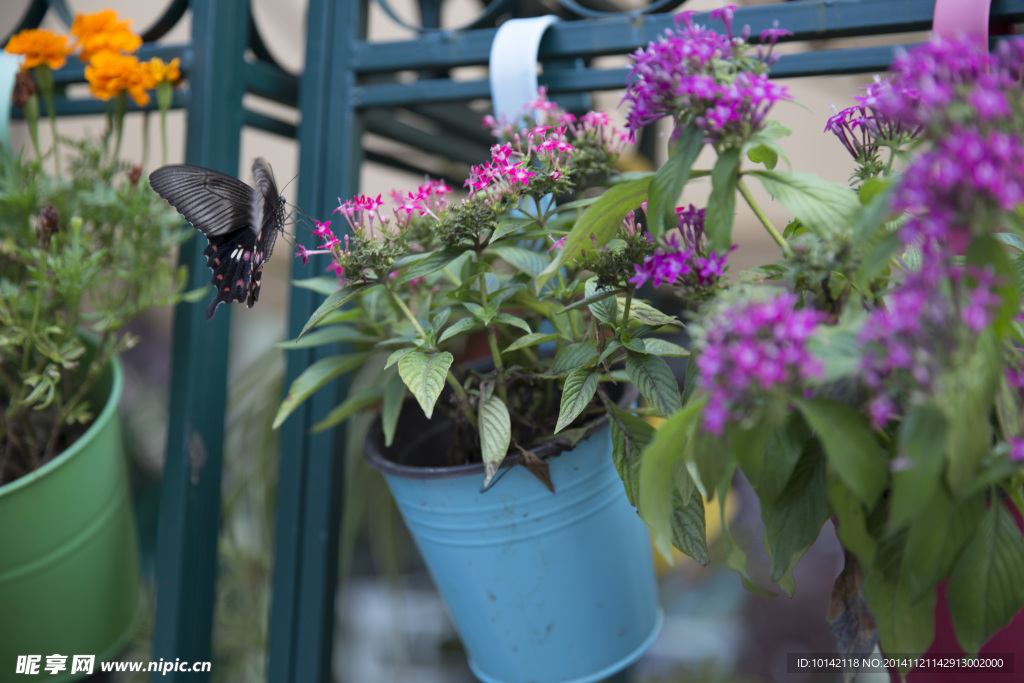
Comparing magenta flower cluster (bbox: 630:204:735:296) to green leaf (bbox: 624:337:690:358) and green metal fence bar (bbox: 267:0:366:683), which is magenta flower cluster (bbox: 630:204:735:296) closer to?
green leaf (bbox: 624:337:690:358)

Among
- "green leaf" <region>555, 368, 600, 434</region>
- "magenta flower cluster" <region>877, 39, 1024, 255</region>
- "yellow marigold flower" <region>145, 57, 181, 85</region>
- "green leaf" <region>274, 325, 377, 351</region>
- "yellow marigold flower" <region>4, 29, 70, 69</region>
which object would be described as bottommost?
"green leaf" <region>274, 325, 377, 351</region>

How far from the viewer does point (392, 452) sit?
74 cm

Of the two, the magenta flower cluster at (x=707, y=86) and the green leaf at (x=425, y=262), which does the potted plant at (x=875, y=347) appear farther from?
the green leaf at (x=425, y=262)

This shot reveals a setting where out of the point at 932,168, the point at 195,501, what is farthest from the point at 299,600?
the point at 932,168

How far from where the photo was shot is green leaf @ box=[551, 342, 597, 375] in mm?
547

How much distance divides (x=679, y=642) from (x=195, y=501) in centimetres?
101

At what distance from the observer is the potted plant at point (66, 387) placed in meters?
0.71

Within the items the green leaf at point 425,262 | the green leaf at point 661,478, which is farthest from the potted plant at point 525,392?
the green leaf at point 661,478

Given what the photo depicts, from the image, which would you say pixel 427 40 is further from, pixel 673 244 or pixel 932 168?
pixel 932 168

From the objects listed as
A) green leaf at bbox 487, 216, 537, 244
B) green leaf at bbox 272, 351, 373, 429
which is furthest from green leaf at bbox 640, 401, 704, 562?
green leaf at bbox 272, 351, 373, 429

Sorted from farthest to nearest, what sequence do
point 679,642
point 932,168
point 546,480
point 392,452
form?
1. point 679,642
2. point 392,452
3. point 546,480
4. point 932,168

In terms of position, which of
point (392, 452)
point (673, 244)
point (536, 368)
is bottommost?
point (392, 452)

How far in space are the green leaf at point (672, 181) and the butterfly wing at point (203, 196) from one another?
17.0 inches

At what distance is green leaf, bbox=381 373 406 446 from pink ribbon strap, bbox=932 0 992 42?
→ 561 mm
